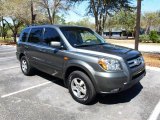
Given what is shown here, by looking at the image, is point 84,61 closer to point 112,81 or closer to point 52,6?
point 112,81

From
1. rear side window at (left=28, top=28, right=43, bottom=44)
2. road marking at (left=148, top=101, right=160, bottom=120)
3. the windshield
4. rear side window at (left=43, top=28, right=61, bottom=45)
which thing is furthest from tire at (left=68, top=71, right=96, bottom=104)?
rear side window at (left=28, top=28, right=43, bottom=44)

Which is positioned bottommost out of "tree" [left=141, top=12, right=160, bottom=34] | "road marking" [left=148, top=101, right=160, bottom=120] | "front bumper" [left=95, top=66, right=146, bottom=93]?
"road marking" [left=148, top=101, right=160, bottom=120]

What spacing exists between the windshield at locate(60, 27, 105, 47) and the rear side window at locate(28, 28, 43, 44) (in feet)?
3.55

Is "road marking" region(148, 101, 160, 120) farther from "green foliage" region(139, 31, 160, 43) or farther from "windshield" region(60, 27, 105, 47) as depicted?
"green foliage" region(139, 31, 160, 43)

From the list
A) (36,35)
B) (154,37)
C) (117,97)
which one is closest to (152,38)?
(154,37)

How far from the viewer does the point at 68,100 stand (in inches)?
208

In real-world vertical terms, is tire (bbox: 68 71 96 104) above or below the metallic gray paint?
below

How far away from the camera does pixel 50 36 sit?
6016 mm

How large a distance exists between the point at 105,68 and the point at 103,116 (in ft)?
3.42

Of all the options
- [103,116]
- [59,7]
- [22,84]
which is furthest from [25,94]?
[59,7]

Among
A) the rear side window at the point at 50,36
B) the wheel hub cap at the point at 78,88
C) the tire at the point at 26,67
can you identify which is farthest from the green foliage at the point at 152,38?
the wheel hub cap at the point at 78,88

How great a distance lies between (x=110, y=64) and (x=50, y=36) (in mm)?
2317

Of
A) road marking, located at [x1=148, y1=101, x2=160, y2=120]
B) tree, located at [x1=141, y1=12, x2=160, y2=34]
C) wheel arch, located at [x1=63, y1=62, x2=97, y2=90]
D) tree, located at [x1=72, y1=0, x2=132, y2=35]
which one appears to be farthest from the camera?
tree, located at [x1=141, y1=12, x2=160, y2=34]

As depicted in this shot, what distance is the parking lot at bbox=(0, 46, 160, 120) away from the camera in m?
4.43
